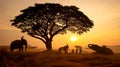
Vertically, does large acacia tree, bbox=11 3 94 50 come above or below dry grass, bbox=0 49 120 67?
above

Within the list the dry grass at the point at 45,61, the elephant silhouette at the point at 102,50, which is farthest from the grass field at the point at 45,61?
the elephant silhouette at the point at 102,50

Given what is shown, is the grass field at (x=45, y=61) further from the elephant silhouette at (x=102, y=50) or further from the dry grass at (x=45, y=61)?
the elephant silhouette at (x=102, y=50)

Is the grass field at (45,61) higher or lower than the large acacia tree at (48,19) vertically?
lower

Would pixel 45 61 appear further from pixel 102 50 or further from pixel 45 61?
pixel 102 50

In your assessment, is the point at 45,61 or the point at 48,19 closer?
the point at 45,61

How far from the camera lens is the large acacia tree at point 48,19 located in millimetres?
37312

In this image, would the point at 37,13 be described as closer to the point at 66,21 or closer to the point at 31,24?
the point at 31,24

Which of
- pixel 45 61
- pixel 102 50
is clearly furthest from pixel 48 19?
pixel 45 61

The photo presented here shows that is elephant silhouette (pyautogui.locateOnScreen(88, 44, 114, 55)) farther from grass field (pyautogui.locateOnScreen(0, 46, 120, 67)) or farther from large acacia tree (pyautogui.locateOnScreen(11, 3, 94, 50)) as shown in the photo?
grass field (pyautogui.locateOnScreen(0, 46, 120, 67))

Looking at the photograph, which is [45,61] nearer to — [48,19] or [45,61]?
[45,61]

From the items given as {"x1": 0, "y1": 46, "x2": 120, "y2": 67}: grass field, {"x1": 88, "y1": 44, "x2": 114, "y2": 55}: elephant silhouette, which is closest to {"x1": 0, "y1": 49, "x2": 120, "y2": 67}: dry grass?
{"x1": 0, "y1": 46, "x2": 120, "y2": 67}: grass field

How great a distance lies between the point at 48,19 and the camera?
37.4 metres

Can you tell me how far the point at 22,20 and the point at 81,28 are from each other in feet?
36.4

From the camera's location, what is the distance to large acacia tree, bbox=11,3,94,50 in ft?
122
